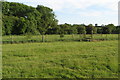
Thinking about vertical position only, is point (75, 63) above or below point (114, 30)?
below

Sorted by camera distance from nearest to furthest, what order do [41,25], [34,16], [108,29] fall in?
1. [108,29]
2. [34,16]
3. [41,25]

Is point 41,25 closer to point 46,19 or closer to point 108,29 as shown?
point 46,19

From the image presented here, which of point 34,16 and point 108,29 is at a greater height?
point 34,16

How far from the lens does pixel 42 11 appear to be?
4828 centimetres

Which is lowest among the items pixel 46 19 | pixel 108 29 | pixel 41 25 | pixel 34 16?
pixel 108 29

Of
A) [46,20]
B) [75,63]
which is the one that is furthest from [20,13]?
[75,63]

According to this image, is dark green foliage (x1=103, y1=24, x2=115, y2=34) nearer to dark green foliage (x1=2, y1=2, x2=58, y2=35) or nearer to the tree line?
the tree line

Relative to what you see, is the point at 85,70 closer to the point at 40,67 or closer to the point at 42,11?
the point at 40,67

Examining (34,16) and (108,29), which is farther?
(34,16)

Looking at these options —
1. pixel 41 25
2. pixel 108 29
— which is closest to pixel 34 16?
pixel 41 25

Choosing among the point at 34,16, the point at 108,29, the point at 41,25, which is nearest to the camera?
the point at 108,29

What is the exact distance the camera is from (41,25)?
1759 inches

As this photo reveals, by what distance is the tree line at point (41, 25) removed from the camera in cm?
3818

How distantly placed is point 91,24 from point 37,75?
37577 millimetres
